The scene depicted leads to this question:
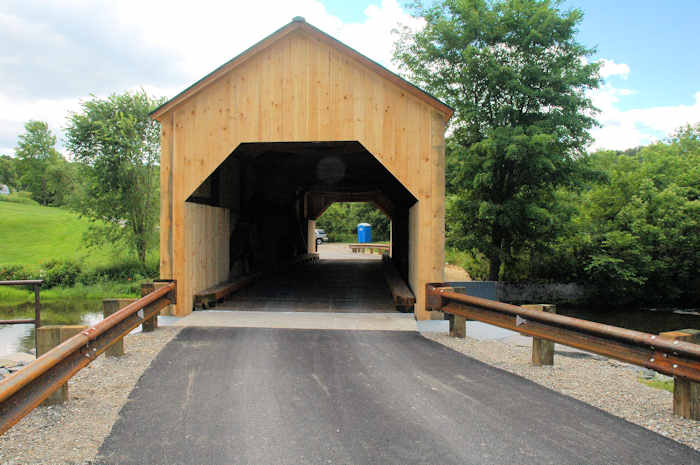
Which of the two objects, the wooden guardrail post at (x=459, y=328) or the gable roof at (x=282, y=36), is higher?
the gable roof at (x=282, y=36)

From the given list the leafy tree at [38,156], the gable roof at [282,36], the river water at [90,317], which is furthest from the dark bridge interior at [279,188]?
the leafy tree at [38,156]

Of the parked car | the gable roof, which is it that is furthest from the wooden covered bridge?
the parked car

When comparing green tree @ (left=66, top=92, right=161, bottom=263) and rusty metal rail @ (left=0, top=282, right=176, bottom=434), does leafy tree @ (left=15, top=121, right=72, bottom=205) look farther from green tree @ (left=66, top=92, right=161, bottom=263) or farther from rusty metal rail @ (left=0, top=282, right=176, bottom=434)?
rusty metal rail @ (left=0, top=282, right=176, bottom=434)

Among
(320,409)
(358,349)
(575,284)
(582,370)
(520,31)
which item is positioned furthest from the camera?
(575,284)

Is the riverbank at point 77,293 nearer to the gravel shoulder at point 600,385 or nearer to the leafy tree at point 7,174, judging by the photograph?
the gravel shoulder at point 600,385

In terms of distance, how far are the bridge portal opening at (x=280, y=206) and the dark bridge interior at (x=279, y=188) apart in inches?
0.8

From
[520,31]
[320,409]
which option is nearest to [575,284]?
[520,31]

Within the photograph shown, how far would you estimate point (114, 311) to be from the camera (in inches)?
227

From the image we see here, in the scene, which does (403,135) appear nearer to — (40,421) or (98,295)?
(40,421)

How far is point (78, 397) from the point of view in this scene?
396 centimetres

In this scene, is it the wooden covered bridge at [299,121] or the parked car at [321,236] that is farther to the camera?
the parked car at [321,236]

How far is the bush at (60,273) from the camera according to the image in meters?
19.3

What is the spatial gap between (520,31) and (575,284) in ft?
37.3

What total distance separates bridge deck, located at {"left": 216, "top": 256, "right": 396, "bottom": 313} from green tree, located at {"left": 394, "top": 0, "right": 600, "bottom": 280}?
526 cm
